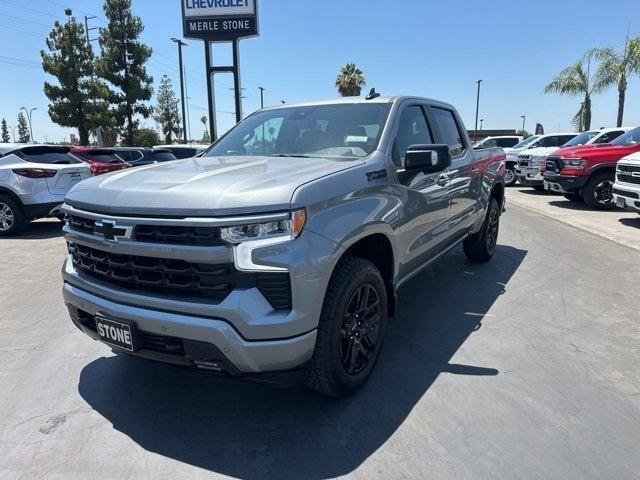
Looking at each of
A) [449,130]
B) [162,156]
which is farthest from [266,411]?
[162,156]

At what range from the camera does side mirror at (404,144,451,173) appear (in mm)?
3379

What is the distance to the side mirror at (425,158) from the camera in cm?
338

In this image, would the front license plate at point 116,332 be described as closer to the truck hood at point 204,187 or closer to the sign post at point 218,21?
the truck hood at point 204,187

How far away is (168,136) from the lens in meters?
49.0

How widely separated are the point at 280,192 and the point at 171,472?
1.51 m

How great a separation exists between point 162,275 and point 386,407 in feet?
5.12

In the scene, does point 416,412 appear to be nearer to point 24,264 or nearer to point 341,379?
point 341,379

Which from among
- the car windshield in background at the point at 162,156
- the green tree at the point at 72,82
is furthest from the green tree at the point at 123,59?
the car windshield in background at the point at 162,156

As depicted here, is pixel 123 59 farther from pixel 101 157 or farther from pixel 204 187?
pixel 204 187

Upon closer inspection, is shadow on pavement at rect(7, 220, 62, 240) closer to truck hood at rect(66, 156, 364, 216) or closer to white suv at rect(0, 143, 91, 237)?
white suv at rect(0, 143, 91, 237)

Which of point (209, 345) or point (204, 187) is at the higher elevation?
point (204, 187)

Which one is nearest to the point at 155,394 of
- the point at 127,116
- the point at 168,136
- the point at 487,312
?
the point at 487,312

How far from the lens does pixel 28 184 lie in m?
8.80

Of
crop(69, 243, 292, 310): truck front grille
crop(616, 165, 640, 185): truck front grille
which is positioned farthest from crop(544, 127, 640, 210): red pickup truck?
crop(69, 243, 292, 310): truck front grille
